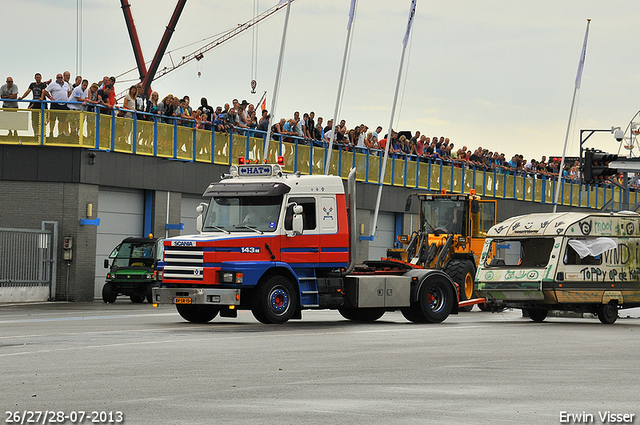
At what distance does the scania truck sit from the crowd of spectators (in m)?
11.7

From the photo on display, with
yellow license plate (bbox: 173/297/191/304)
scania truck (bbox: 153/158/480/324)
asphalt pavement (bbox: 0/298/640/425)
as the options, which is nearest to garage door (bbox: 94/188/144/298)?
asphalt pavement (bbox: 0/298/640/425)

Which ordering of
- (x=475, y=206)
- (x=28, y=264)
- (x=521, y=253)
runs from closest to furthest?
1. (x=521, y=253)
2. (x=475, y=206)
3. (x=28, y=264)

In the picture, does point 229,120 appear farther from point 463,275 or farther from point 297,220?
point 297,220

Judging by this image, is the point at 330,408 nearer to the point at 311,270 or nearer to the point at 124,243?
the point at 311,270

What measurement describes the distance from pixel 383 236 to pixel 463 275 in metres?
18.5

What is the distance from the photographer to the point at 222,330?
808 inches

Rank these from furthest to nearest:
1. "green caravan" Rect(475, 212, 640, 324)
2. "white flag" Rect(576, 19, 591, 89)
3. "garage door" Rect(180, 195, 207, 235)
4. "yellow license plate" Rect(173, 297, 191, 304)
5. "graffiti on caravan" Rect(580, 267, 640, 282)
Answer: "white flag" Rect(576, 19, 591, 89), "garage door" Rect(180, 195, 207, 235), "graffiti on caravan" Rect(580, 267, 640, 282), "green caravan" Rect(475, 212, 640, 324), "yellow license plate" Rect(173, 297, 191, 304)

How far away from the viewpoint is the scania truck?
21.5 m

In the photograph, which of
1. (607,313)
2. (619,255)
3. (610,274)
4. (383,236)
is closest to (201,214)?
(610,274)

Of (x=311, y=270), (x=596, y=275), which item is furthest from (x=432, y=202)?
(x=311, y=270)

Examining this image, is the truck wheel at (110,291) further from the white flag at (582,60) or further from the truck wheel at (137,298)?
the white flag at (582,60)

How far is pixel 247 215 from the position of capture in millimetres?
22156

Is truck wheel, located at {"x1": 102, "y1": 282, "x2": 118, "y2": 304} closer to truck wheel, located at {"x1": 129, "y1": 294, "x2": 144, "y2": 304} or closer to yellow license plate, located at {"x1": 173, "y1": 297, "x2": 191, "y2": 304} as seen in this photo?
truck wheel, located at {"x1": 129, "y1": 294, "x2": 144, "y2": 304}

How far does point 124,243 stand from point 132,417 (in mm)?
26088
